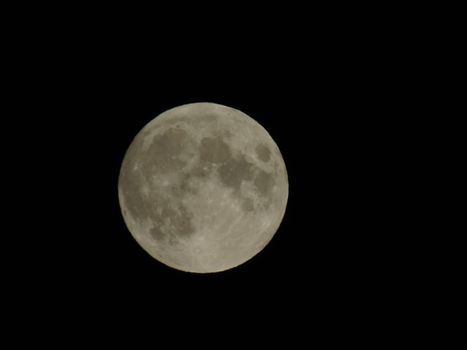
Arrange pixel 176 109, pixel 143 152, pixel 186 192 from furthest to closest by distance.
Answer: pixel 176 109, pixel 143 152, pixel 186 192

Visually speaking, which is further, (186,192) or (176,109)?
(176,109)

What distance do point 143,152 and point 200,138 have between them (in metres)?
0.70

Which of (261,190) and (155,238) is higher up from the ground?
(261,190)

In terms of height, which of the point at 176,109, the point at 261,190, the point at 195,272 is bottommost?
the point at 195,272

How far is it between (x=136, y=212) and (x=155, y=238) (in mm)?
367

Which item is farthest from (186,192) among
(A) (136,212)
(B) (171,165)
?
(A) (136,212)

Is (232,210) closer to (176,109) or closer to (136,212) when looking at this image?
(136,212)

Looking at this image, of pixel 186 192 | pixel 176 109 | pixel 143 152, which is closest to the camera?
pixel 186 192

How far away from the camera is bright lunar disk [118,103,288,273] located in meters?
5.17

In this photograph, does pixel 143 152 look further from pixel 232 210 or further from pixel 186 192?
pixel 232 210

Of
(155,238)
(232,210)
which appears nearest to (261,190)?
(232,210)

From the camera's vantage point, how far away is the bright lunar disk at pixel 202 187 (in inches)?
204

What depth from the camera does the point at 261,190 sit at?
5457mm

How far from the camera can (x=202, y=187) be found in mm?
5125
